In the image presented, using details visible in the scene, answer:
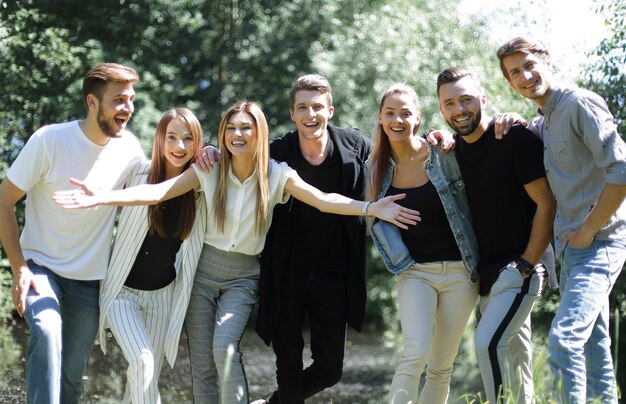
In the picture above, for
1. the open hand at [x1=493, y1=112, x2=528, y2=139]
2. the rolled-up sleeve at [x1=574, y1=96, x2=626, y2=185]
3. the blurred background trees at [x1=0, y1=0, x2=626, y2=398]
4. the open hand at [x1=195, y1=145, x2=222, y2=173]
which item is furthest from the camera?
the blurred background trees at [x1=0, y1=0, x2=626, y2=398]

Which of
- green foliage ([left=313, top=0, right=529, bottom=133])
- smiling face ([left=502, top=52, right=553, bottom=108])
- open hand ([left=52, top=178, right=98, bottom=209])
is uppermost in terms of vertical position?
green foliage ([left=313, top=0, right=529, bottom=133])

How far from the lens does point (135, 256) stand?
5.47 meters

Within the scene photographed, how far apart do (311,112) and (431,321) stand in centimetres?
152

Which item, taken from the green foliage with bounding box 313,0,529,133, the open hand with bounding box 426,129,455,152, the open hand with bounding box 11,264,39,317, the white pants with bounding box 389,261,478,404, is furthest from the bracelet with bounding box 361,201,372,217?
the green foliage with bounding box 313,0,529,133

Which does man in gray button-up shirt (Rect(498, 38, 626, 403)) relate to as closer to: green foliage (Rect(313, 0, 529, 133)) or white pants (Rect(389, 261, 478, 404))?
white pants (Rect(389, 261, 478, 404))

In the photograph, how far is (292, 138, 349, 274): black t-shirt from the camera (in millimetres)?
5797

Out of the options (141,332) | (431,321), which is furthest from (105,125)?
(431,321)

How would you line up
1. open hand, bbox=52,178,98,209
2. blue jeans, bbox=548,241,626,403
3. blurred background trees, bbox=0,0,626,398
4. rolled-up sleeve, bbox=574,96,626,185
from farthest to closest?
1. blurred background trees, bbox=0,0,626,398
2. open hand, bbox=52,178,98,209
3. rolled-up sleeve, bbox=574,96,626,185
4. blue jeans, bbox=548,241,626,403

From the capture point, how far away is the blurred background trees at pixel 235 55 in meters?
15.9

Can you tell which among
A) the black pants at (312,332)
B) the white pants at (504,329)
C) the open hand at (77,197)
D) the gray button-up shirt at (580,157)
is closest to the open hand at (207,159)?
the open hand at (77,197)

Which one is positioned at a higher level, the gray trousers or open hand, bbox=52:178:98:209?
open hand, bbox=52:178:98:209

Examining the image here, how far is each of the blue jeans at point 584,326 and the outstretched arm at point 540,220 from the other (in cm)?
23

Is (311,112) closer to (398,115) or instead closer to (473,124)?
(398,115)

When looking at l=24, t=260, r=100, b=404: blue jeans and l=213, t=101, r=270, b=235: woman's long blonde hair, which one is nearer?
l=24, t=260, r=100, b=404: blue jeans
